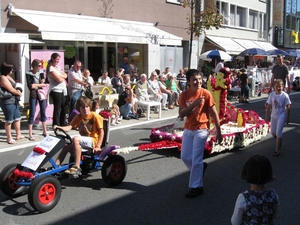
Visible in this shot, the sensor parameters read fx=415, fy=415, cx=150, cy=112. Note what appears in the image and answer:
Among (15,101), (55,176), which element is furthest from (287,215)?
(15,101)

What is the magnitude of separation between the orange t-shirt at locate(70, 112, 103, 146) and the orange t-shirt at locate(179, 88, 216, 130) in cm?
125

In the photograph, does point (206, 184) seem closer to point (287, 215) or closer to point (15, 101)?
point (287, 215)

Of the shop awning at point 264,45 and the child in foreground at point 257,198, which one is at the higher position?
the shop awning at point 264,45

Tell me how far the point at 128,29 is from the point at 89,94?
739cm

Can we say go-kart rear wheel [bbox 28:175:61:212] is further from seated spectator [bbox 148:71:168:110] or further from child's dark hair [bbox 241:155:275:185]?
seated spectator [bbox 148:71:168:110]

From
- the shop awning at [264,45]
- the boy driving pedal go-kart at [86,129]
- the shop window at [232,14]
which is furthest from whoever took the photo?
the shop awning at [264,45]

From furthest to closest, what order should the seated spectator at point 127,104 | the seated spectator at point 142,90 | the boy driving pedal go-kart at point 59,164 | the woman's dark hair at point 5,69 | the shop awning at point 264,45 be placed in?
the shop awning at point 264,45 < the seated spectator at point 142,90 < the seated spectator at point 127,104 < the woman's dark hair at point 5,69 < the boy driving pedal go-kart at point 59,164

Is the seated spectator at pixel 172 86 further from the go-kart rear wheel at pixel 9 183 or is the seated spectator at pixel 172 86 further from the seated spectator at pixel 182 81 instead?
the go-kart rear wheel at pixel 9 183

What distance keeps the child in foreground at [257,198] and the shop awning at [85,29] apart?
10986mm

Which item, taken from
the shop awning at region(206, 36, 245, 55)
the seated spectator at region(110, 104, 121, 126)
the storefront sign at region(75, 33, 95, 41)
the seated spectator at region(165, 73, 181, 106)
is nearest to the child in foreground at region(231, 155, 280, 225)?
the seated spectator at region(110, 104, 121, 126)

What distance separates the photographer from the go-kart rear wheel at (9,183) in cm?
517

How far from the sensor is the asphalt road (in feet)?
15.7

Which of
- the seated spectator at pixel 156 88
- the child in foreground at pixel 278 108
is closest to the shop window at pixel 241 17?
the seated spectator at pixel 156 88

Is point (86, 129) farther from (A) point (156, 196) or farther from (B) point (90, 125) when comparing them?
(A) point (156, 196)
